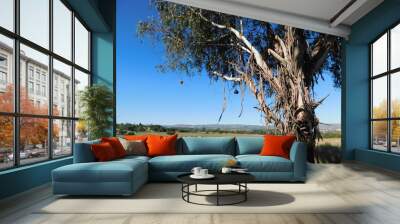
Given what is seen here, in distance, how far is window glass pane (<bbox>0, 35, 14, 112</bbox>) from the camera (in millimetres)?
4496

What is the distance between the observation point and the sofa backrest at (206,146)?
6.22 metres

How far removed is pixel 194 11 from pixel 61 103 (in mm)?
4425

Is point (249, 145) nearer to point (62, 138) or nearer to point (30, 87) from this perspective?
point (62, 138)

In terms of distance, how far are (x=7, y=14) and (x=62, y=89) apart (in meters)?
2.08

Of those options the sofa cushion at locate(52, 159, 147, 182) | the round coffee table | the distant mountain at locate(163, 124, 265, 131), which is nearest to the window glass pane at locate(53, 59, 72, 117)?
the sofa cushion at locate(52, 159, 147, 182)

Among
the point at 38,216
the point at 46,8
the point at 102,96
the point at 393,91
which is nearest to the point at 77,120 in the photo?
the point at 102,96

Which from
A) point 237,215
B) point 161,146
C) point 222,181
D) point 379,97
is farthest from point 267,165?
point 379,97

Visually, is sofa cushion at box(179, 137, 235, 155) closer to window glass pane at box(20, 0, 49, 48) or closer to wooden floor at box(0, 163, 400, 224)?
wooden floor at box(0, 163, 400, 224)

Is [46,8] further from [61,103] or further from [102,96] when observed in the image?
[102,96]

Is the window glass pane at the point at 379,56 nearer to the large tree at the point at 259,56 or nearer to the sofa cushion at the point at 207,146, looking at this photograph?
the large tree at the point at 259,56

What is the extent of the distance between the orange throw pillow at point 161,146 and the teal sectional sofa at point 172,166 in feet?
0.59

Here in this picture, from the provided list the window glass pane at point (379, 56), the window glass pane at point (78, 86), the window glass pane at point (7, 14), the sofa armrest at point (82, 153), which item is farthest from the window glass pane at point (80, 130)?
the window glass pane at point (379, 56)

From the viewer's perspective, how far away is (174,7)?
371 inches

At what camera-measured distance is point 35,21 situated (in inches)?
215
